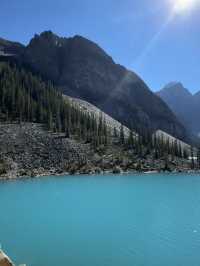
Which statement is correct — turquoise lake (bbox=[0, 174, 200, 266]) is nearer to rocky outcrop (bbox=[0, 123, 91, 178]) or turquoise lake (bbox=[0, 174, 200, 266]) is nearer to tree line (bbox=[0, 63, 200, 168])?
rocky outcrop (bbox=[0, 123, 91, 178])

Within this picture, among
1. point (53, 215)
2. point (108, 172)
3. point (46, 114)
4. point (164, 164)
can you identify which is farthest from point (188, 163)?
point (53, 215)

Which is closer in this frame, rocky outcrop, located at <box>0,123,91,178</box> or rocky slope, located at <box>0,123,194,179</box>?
rocky outcrop, located at <box>0,123,91,178</box>

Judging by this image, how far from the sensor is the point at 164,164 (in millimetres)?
121188

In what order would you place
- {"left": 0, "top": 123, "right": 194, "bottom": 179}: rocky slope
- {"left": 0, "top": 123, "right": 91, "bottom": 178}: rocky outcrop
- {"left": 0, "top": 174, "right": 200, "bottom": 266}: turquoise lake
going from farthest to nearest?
{"left": 0, "top": 123, "right": 194, "bottom": 179}: rocky slope, {"left": 0, "top": 123, "right": 91, "bottom": 178}: rocky outcrop, {"left": 0, "top": 174, "right": 200, "bottom": 266}: turquoise lake

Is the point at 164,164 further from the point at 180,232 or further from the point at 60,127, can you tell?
the point at 180,232

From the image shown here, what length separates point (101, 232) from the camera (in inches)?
1037

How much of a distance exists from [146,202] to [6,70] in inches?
5549

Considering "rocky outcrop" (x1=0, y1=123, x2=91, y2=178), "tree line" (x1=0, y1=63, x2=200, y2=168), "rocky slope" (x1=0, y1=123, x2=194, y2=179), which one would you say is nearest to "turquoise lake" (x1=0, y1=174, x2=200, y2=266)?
"rocky outcrop" (x1=0, y1=123, x2=91, y2=178)

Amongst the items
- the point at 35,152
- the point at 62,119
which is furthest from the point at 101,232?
the point at 62,119

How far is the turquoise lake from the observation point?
1988 centimetres

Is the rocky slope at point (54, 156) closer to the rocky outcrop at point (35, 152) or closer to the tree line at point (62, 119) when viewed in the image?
the rocky outcrop at point (35, 152)

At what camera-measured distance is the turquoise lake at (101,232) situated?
1988 centimetres

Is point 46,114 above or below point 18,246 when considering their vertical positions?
above

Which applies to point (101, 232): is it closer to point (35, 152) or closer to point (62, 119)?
point (35, 152)
